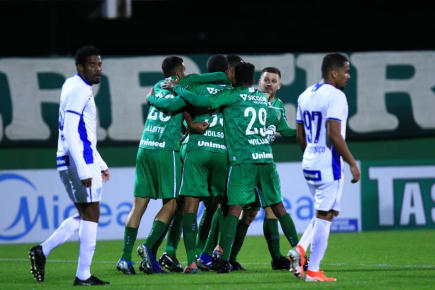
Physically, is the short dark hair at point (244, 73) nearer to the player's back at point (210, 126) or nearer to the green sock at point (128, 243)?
the player's back at point (210, 126)

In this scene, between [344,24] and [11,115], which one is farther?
[344,24]

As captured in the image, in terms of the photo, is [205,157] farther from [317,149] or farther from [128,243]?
[317,149]

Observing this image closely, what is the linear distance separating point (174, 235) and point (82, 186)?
189 centimetres

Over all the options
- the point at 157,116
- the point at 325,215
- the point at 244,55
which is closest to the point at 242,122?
the point at 157,116

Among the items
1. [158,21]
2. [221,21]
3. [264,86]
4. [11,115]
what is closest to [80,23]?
[158,21]

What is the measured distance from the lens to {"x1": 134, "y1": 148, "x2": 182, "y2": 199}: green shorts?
29.1 ft

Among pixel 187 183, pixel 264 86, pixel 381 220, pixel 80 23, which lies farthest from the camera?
pixel 80 23

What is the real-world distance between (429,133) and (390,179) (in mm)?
1488

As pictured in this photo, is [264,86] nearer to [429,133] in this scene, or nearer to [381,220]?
[381,220]

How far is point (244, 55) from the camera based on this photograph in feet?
48.2

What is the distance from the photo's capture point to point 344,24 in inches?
730

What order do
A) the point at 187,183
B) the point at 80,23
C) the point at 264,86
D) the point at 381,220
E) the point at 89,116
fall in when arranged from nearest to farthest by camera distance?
the point at 89,116, the point at 187,183, the point at 264,86, the point at 381,220, the point at 80,23

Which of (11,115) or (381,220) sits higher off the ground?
(11,115)

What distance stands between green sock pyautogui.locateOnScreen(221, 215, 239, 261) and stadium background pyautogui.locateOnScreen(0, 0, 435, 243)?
539 centimetres
